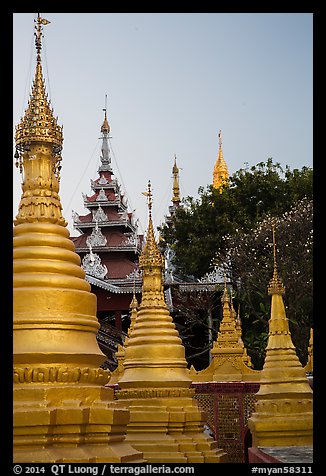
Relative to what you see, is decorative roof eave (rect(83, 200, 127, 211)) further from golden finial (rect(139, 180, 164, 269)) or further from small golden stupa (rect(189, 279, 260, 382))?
golden finial (rect(139, 180, 164, 269))

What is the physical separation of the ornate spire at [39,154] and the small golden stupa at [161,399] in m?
4.78

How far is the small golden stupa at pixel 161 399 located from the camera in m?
13.8

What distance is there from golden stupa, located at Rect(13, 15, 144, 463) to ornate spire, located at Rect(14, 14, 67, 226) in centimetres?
1

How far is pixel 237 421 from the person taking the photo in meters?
20.4

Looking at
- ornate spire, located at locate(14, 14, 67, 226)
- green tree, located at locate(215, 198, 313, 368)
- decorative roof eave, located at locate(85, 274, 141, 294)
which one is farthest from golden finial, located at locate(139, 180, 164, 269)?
decorative roof eave, located at locate(85, 274, 141, 294)

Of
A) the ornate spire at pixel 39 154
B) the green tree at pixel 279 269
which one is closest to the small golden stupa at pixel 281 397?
the ornate spire at pixel 39 154

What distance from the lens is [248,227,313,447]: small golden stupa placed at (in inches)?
518

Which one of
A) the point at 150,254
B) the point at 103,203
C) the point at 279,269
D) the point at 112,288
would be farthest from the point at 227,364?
the point at 103,203

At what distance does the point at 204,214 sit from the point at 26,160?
2604 cm

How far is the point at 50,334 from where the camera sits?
9359 mm

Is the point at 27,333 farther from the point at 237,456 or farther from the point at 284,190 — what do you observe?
the point at 284,190

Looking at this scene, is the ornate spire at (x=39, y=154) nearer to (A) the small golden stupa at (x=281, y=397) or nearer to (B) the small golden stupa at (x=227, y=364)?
(A) the small golden stupa at (x=281, y=397)
